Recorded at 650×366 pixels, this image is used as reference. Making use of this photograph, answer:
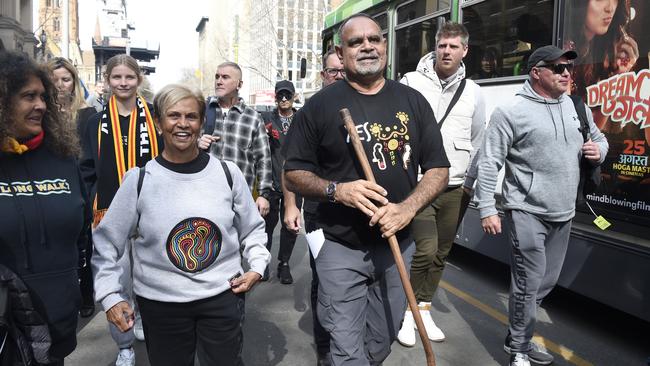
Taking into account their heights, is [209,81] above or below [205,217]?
above

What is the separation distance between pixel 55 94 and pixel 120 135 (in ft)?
A: 4.42

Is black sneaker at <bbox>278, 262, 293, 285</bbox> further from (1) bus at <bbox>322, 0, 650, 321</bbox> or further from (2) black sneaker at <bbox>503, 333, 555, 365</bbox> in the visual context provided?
(2) black sneaker at <bbox>503, 333, 555, 365</bbox>

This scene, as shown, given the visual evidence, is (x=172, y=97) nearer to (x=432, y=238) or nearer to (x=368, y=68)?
(x=368, y=68)

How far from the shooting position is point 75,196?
2529 millimetres

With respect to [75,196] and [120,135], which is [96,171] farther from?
[75,196]

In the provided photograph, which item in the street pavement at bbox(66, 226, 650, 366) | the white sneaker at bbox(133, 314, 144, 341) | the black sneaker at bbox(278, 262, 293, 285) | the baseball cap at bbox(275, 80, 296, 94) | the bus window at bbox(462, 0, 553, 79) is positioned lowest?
the street pavement at bbox(66, 226, 650, 366)

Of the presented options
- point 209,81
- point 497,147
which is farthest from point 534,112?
point 209,81

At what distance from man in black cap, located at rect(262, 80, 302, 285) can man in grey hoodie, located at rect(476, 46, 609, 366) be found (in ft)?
7.46

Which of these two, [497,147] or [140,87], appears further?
[140,87]

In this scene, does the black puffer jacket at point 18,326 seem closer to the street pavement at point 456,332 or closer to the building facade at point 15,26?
the street pavement at point 456,332

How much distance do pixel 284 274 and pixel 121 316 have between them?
3.54 metres

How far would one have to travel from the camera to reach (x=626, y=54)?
4164 millimetres

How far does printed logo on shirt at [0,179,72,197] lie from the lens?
7.55 feet

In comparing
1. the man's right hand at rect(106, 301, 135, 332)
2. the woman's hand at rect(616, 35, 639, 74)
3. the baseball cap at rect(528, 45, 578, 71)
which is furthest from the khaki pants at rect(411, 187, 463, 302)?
the man's right hand at rect(106, 301, 135, 332)
